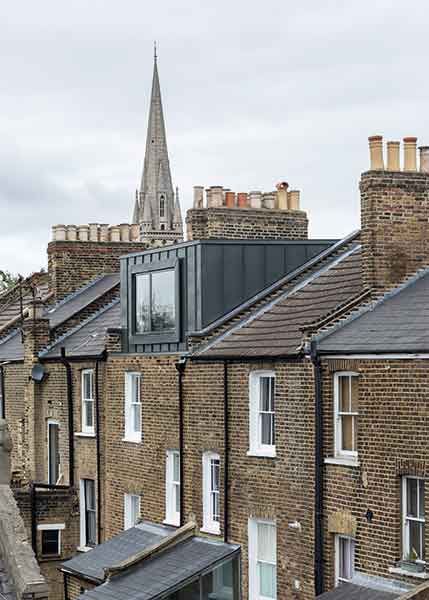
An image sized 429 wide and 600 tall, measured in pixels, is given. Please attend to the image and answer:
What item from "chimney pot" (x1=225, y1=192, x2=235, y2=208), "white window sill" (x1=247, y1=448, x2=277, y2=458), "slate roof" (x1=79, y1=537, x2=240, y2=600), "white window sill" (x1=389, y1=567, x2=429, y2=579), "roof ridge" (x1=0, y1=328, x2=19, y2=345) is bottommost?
"slate roof" (x1=79, y1=537, x2=240, y2=600)

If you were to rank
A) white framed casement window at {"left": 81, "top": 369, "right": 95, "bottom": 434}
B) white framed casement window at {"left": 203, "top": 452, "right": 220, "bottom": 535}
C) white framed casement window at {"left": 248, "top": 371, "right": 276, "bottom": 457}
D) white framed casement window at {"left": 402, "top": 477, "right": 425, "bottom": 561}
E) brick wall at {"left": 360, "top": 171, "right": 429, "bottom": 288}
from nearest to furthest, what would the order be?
white framed casement window at {"left": 402, "top": 477, "right": 425, "bottom": 561} → brick wall at {"left": 360, "top": 171, "right": 429, "bottom": 288} → white framed casement window at {"left": 248, "top": 371, "right": 276, "bottom": 457} → white framed casement window at {"left": 203, "top": 452, "right": 220, "bottom": 535} → white framed casement window at {"left": 81, "top": 369, "right": 95, "bottom": 434}

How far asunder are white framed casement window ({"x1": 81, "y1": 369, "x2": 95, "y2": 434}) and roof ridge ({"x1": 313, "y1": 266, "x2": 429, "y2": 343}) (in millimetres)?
11742

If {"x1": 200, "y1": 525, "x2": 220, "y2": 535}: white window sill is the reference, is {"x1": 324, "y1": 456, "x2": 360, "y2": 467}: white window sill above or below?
above

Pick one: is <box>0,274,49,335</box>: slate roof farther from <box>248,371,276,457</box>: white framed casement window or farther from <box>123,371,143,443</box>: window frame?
<box>248,371,276,457</box>: white framed casement window

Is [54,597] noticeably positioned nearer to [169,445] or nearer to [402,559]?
[169,445]

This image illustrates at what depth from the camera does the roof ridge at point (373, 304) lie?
2334 centimetres

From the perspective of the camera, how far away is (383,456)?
21.3 metres

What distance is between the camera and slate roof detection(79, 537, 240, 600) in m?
25.3

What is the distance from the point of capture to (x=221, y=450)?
1043 inches

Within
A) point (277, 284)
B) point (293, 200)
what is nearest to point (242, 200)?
point (293, 200)

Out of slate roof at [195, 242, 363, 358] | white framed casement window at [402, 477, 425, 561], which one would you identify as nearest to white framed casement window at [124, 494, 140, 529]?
slate roof at [195, 242, 363, 358]

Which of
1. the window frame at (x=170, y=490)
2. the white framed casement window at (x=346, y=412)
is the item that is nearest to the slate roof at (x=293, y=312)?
the white framed casement window at (x=346, y=412)

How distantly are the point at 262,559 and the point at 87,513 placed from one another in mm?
10823

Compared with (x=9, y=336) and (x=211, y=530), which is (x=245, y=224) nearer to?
(x=211, y=530)
